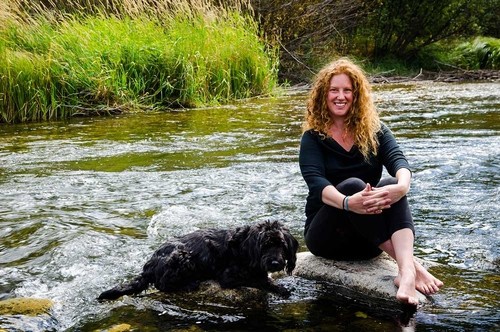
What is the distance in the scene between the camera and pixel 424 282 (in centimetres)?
374

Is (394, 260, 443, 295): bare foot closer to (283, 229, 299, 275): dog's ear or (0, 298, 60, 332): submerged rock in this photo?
(283, 229, 299, 275): dog's ear

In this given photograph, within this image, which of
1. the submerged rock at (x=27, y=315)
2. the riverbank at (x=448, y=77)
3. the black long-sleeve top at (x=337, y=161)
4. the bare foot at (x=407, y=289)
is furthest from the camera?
the riverbank at (x=448, y=77)

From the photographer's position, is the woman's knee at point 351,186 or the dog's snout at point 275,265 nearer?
the dog's snout at point 275,265

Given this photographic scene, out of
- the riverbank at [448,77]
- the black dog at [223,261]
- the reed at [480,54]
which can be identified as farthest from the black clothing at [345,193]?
the reed at [480,54]

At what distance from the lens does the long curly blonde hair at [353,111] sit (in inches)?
171

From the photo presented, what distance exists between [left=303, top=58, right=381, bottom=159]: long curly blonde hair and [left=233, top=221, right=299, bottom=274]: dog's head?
856mm

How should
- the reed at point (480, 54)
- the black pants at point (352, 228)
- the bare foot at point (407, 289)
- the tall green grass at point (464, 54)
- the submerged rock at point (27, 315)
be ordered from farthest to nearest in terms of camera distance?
the tall green grass at point (464, 54) < the reed at point (480, 54) < the black pants at point (352, 228) < the bare foot at point (407, 289) < the submerged rock at point (27, 315)

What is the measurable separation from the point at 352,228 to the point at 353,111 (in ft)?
2.74

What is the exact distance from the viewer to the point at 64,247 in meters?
4.71

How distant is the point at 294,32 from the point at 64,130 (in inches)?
376

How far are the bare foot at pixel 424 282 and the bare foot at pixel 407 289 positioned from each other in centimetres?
8

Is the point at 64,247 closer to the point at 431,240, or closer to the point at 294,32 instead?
the point at 431,240

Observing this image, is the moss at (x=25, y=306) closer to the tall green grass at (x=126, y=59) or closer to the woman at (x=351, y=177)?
the woman at (x=351, y=177)

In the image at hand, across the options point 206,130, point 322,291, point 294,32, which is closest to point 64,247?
point 322,291
